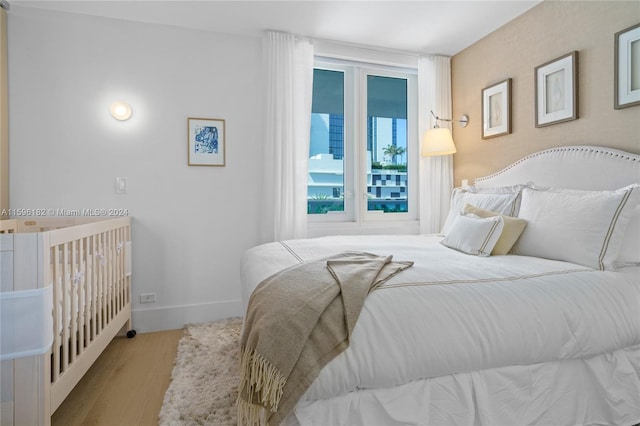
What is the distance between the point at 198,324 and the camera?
2.78 metres

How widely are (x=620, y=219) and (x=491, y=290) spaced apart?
88 cm

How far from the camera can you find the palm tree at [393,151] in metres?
3.47

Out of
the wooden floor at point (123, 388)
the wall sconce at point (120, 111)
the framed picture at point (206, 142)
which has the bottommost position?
the wooden floor at point (123, 388)

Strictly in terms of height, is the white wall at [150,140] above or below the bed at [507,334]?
above

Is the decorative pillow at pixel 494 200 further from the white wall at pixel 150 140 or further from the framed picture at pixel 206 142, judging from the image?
the framed picture at pixel 206 142

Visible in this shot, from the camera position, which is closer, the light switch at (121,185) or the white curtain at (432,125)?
the light switch at (121,185)

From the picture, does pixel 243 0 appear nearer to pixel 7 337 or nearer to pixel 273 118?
pixel 273 118

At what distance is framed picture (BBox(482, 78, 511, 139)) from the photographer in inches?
108

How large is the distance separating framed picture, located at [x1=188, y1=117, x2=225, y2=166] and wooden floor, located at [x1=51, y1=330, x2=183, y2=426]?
1469 millimetres

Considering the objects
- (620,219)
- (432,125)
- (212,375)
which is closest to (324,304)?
(212,375)

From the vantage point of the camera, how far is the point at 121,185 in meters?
2.67

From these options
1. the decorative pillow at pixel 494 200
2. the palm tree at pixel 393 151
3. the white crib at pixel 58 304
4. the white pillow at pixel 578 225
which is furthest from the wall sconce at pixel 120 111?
the white pillow at pixel 578 225

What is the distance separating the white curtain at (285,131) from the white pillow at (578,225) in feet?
5.74

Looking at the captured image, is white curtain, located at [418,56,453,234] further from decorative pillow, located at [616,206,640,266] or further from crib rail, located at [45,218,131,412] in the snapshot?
crib rail, located at [45,218,131,412]
